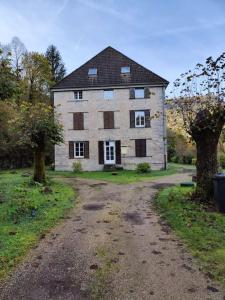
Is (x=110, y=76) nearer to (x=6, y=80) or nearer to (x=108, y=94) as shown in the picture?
(x=108, y=94)

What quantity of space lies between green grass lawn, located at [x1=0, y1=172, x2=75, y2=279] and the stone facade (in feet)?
50.8

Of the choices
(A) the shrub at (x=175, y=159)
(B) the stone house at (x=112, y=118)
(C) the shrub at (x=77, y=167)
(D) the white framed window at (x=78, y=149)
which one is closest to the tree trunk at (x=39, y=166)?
(C) the shrub at (x=77, y=167)

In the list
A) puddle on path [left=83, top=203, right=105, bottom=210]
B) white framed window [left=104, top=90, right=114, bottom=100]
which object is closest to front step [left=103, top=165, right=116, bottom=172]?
white framed window [left=104, top=90, right=114, bottom=100]

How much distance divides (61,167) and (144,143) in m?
7.98

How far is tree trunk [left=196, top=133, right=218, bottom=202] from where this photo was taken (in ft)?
42.1

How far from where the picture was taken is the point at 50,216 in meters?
10.2

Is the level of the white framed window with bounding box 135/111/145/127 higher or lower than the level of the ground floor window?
higher

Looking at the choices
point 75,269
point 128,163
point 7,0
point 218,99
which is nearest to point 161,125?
point 128,163

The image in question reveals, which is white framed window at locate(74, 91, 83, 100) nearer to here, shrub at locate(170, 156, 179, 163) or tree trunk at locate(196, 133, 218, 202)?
shrub at locate(170, 156, 179, 163)

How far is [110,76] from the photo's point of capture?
31625mm

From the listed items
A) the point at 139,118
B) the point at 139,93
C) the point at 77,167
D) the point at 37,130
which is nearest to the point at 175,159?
the point at 139,118

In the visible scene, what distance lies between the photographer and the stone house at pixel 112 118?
30594 millimetres

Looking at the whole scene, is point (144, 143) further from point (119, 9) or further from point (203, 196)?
point (119, 9)

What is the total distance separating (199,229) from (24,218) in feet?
16.3
